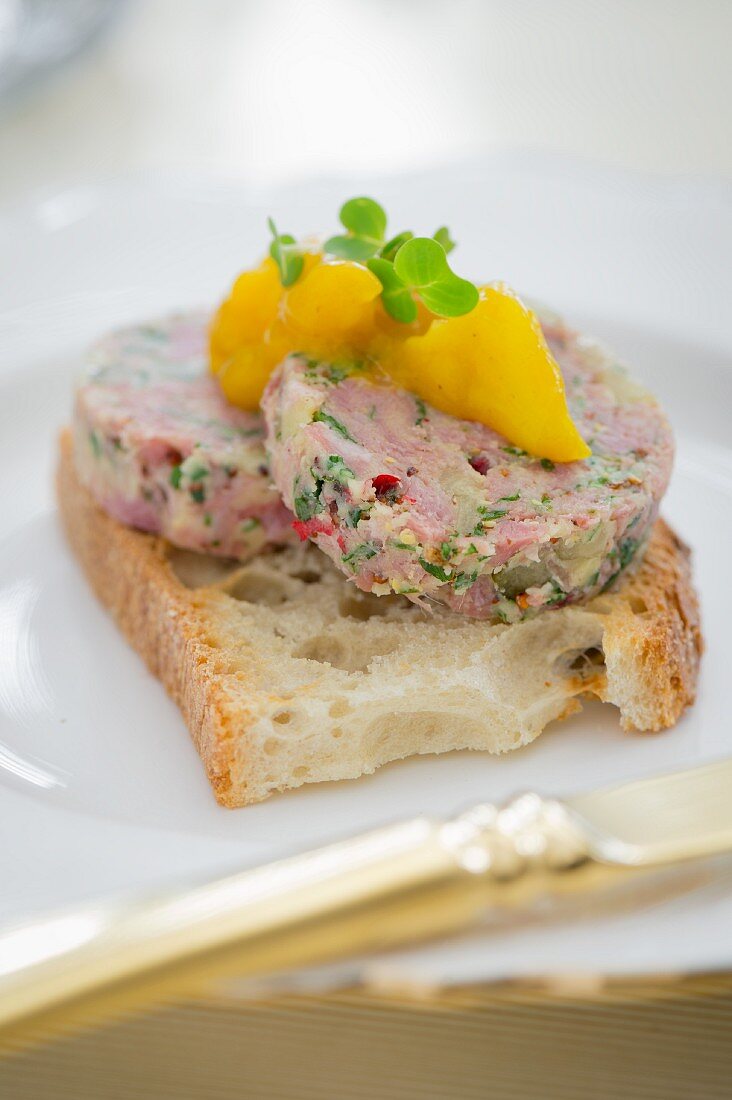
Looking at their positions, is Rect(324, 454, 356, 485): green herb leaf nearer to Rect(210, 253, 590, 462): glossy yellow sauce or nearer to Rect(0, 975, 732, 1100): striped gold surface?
Rect(210, 253, 590, 462): glossy yellow sauce

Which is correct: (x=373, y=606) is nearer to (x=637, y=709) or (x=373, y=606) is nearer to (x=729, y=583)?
(x=637, y=709)

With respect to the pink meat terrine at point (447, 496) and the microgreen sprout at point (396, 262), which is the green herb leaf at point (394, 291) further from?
the pink meat terrine at point (447, 496)

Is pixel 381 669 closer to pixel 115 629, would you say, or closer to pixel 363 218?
pixel 115 629

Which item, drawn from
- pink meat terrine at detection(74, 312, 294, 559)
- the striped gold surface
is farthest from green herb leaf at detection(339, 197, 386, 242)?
the striped gold surface

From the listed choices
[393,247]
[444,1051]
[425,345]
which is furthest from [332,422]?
[444,1051]

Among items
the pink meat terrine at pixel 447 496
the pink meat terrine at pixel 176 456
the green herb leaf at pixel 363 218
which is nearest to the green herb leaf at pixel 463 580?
the pink meat terrine at pixel 447 496
